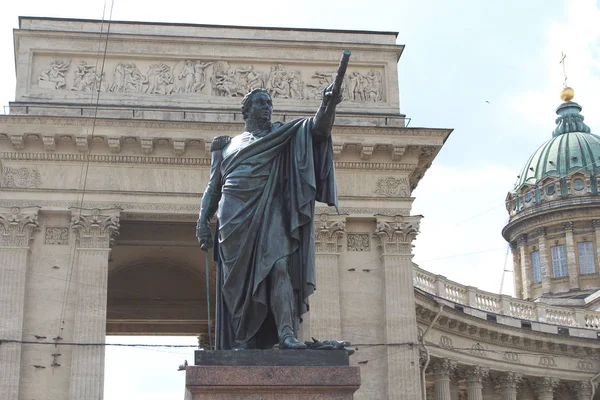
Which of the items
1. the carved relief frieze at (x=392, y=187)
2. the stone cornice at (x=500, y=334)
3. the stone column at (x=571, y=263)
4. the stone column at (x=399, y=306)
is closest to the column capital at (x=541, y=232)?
the stone column at (x=571, y=263)

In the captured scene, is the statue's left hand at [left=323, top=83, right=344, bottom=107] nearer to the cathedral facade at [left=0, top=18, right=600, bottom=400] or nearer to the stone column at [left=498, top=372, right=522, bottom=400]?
the cathedral facade at [left=0, top=18, right=600, bottom=400]

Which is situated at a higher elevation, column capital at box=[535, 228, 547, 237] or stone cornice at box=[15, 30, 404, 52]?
column capital at box=[535, 228, 547, 237]

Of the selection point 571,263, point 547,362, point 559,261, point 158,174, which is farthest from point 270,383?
point 559,261

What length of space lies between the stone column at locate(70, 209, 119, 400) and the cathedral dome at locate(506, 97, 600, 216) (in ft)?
145

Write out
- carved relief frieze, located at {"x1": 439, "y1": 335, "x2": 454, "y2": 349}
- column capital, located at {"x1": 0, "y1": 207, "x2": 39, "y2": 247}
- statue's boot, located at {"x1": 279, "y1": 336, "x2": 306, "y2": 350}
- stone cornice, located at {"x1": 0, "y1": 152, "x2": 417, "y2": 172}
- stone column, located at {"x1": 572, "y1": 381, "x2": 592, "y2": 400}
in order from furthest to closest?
stone column, located at {"x1": 572, "y1": 381, "x2": 592, "y2": 400} → carved relief frieze, located at {"x1": 439, "y1": 335, "x2": 454, "y2": 349} → stone cornice, located at {"x1": 0, "y1": 152, "x2": 417, "y2": 172} → column capital, located at {"x1": 0, "y1": 207, "x2": 39, "y2": 247} → statue's boot, located at {"x1": 279, "y1": 336, "x2": 306, "y2": 350}

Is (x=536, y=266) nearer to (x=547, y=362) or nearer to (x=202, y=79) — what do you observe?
(x=547, y=362)

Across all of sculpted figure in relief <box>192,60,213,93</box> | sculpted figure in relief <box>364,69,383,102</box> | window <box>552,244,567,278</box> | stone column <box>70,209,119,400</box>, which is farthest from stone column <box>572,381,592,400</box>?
stone column <box>70,209,119,400</box>

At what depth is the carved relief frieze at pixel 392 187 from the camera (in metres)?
28.7

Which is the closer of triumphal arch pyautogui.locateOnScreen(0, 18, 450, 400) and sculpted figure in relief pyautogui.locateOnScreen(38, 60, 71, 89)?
triumphal arch pyautogui.locateOnScreen(0, 18, 450, 400)

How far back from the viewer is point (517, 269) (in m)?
68.4

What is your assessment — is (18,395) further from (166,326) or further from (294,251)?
(294,251)

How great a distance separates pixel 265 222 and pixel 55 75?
72.5ft

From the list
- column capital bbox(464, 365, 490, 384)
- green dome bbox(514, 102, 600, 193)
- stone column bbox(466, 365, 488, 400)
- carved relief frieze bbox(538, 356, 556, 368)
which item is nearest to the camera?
stone column bbox(466, 365, 488, 400)

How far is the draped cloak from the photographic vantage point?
8328 millimetres
